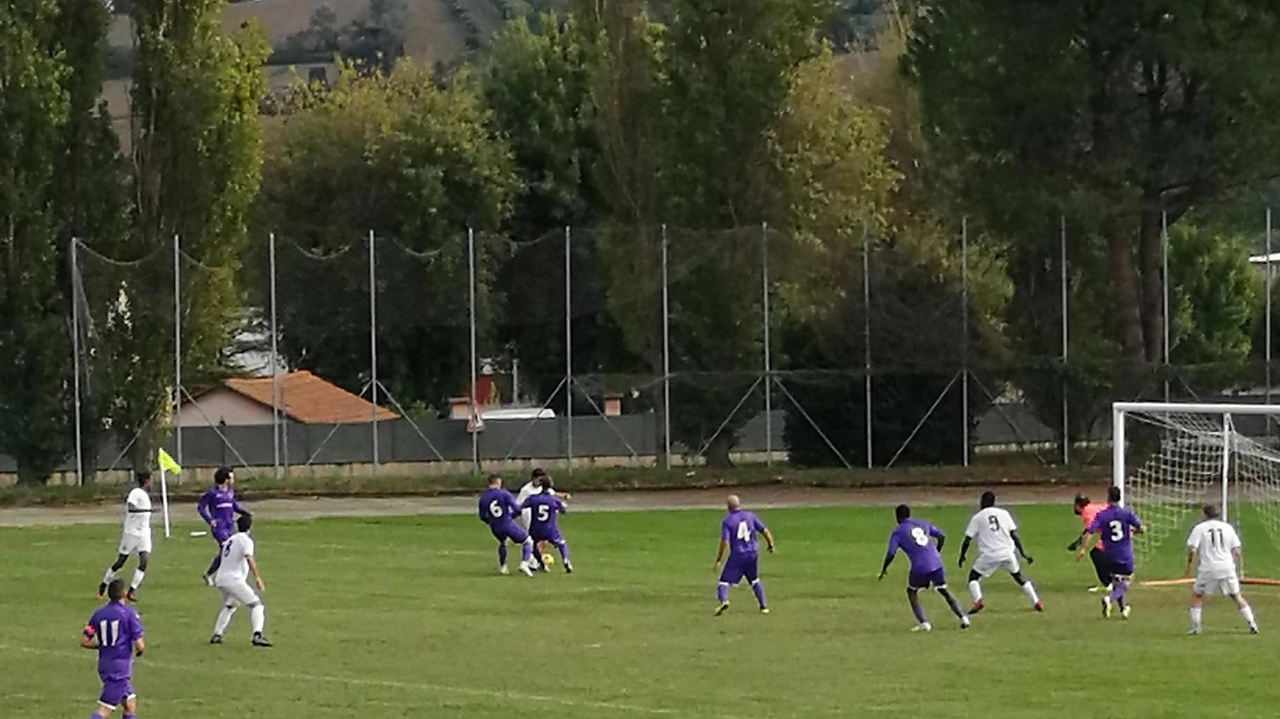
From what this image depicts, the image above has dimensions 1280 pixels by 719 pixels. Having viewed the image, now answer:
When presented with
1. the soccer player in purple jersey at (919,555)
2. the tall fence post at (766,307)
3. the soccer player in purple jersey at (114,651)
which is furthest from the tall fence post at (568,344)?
the soccer player in purple jersey at (114,651)

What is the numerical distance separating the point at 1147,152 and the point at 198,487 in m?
27.4

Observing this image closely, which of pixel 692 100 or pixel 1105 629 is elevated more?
pixel 692 100

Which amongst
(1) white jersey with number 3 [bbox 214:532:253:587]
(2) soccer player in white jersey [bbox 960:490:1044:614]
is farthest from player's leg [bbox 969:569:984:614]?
(1) white jersey with number 3 [bbox 214:532:253:587]

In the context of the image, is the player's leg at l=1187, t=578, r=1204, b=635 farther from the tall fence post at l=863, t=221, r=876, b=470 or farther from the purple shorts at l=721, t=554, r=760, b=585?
the tall fence post at l=863, t=221, r=876, b=470

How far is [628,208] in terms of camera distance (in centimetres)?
6419

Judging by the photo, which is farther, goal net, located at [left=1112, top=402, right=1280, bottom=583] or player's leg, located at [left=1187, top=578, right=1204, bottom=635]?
goal net, located at [left=1112, top=402, right=1280, bottom=583]

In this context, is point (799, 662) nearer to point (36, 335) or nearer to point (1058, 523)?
point (1058, 523)

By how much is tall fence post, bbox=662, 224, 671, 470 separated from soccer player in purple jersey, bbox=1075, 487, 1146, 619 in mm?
31029

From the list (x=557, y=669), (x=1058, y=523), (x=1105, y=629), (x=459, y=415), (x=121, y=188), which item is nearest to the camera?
(x=557, y=669)

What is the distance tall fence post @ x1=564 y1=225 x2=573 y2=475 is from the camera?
58.9 m

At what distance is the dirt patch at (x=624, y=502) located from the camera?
49.6m

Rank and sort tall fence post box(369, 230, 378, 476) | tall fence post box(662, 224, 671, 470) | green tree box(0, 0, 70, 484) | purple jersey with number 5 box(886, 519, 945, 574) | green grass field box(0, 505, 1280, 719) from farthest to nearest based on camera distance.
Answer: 1. tall fence post box(662, 224, 671, 470)
2. tall fence post box(369, 230, 378, 476)
3. green tree box(0, 0, 70, 484)
4. purple jersey with number 5 box(886, 519, 945, 574)
5. green grass field box(0, 505, 1280, 719)

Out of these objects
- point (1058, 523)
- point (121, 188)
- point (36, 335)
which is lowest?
point (1058, 523)

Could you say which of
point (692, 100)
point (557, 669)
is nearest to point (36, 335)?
point (692, 100)
